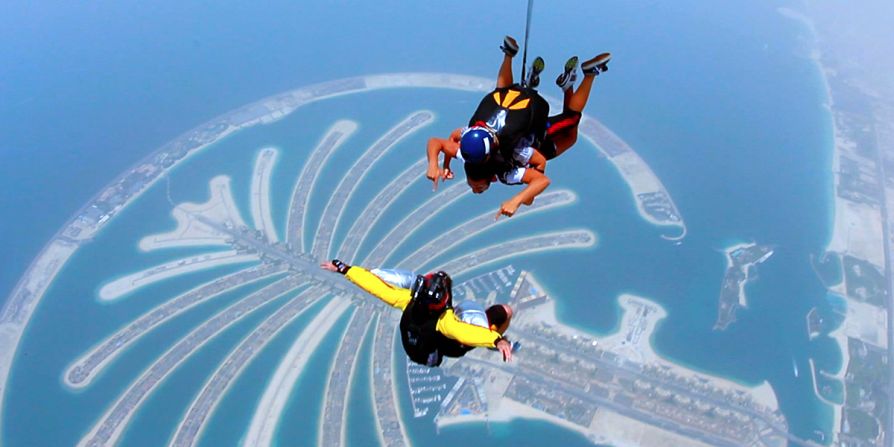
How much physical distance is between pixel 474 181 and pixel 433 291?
7.23ft

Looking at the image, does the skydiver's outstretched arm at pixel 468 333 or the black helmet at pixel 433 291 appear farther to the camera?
the black helmet at pixel 433 291

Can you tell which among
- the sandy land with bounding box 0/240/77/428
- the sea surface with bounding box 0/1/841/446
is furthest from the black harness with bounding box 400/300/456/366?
the sandy land with bounding box 0/240/77/428

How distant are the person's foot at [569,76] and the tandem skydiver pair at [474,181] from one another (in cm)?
3

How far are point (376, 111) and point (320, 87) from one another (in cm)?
720

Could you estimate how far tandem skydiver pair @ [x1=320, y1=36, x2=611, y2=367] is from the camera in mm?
10469

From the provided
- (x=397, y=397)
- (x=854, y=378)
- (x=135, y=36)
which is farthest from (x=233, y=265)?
(x=854, y=378)

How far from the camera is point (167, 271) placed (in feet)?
145

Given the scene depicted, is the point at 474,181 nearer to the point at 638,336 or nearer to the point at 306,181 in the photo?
the point at 638,336

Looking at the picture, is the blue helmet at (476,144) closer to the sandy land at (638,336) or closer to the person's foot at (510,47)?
the person's foot at (510,47)

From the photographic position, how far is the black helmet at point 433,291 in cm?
1069

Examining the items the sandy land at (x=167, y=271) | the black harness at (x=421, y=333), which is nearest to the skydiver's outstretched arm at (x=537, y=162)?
the black harness at (x=421, y=333)

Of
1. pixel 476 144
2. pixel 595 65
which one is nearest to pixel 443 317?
pixel 476 144

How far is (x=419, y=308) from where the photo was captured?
36.3 ft

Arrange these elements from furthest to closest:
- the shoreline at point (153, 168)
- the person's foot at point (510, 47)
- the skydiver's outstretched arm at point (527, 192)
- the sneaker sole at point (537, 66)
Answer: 1. the shoreline at point (153, 168)
2. the person's foot at point (510, 47)
3. the sneaker sole at point (537, 66)
4. the skydiver's outstretched arm at point (527, 192)
